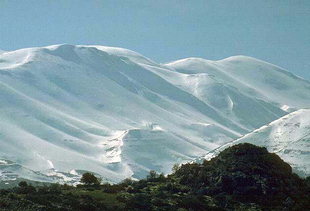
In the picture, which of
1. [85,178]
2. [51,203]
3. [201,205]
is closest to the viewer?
[51,203]

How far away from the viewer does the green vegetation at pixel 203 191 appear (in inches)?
2072

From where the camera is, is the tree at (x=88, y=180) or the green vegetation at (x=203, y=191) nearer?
the green vegetation at (x=203, y=191)

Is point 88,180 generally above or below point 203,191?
below

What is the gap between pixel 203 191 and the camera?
201ft

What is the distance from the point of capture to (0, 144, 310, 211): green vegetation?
5262 cm

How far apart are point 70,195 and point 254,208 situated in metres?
17.4

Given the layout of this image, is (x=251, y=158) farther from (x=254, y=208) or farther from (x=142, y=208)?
(x=142, y=208)

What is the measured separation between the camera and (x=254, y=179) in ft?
201

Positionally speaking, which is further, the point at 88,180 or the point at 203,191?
the point at 88,180

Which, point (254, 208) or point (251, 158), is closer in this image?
point (254, 208)

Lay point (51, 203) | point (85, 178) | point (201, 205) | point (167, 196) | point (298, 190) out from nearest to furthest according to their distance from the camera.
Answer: point (51, 203) < point (201, 205) < point (167, 196) < point (298, 190) < point (85, 178)

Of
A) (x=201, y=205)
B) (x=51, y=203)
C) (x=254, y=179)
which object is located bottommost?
(x=51, y=203)

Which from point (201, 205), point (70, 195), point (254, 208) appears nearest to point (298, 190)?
point (254, 208)

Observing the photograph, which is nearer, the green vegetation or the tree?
the green vegetation
